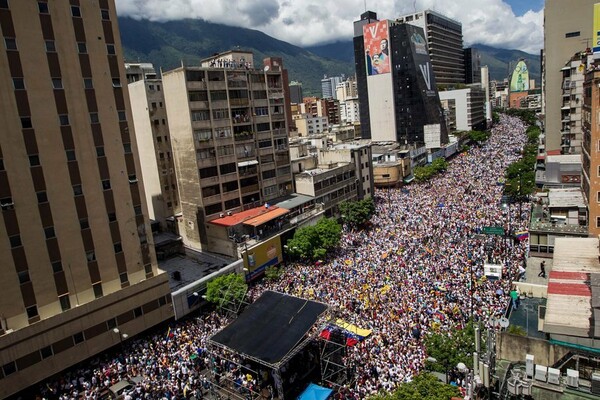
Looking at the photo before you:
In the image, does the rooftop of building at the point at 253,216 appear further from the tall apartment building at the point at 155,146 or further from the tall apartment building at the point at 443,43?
the tall apartment building at the point at 443,43

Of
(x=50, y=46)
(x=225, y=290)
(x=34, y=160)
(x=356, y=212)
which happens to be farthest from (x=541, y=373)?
(x=356, y=212)

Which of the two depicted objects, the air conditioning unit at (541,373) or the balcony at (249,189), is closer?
the air conditioning unit at (541,373)

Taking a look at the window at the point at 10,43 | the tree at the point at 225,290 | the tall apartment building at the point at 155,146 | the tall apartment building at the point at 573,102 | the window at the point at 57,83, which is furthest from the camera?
the tall apartment building at the point at 573,102

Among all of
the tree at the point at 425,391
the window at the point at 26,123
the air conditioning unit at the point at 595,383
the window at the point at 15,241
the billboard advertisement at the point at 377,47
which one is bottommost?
the tree at the point at 425,391

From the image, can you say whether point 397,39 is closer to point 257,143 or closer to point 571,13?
point 571,13

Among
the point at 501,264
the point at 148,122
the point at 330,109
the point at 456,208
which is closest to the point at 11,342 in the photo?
the point at 148,122

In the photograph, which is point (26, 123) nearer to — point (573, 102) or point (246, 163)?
point (246, 163)

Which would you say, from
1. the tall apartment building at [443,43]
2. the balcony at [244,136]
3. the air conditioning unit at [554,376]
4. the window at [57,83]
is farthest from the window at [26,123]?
the tall apartment building at [443,43]
